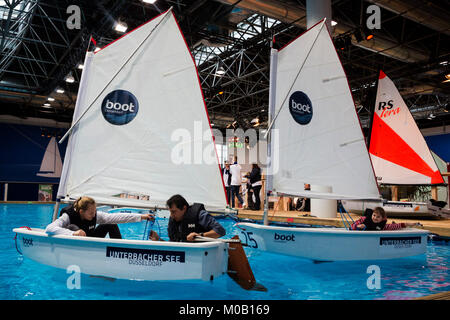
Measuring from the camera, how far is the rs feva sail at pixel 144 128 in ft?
13.2

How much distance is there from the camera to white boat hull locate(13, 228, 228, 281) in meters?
3.04

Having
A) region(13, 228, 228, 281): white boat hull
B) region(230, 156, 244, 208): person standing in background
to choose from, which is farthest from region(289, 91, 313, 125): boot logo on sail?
region(230, 156, 244, 208): person standing in background

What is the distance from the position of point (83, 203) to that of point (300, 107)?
3.22m

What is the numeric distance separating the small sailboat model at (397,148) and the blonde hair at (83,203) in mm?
6041

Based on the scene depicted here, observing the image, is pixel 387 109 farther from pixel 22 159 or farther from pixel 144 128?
pixel 22 159

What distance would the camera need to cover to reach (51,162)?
67.3 ft

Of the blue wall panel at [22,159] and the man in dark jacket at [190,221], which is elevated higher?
the blue wall panel at [22,159]

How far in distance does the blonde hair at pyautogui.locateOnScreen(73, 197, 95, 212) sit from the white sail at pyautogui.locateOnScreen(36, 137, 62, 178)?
61.8ft

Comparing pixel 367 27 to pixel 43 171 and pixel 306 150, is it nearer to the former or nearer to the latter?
pixel 306 150

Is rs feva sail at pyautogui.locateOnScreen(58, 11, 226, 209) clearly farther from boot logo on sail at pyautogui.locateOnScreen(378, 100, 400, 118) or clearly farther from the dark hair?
boot logo on sail at pyautogui.locateOnScreen(378, 100, 400, 118)

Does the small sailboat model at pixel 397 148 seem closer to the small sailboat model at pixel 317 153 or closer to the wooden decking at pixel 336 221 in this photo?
the wooden decking at pixel 336 221

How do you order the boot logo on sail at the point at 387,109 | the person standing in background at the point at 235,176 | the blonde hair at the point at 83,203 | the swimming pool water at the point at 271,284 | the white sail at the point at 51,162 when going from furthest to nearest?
the white sail at the point at 51,162 → the person standing in background at the point at 235,176 → the boot logo on sail at the point at 387,109 → the blonde hair at the point at 83,203 → the swimming pool water at the point at 271,284

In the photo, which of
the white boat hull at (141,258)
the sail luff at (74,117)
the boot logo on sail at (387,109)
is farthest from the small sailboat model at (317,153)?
the boot logo on sail at (387,109)

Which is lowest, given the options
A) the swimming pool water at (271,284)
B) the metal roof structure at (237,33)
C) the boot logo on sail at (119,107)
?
the swimming pool water at (271,284)
